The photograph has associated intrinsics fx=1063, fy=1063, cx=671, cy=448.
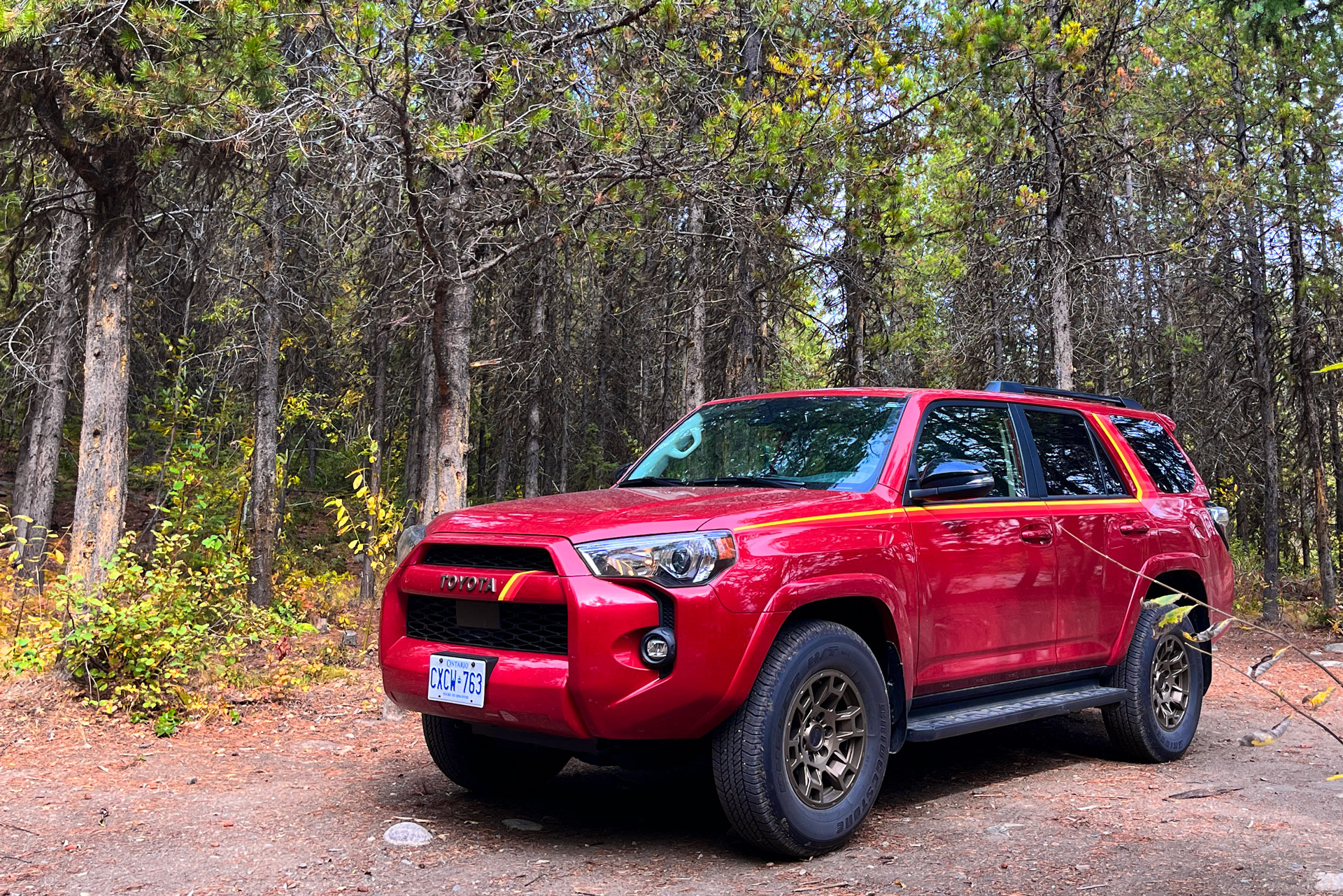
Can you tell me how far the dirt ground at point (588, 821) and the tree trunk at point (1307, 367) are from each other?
8.43 m

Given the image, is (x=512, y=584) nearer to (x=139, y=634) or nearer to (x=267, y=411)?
(x=139, y=634)

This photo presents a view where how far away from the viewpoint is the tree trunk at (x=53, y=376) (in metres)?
11.9

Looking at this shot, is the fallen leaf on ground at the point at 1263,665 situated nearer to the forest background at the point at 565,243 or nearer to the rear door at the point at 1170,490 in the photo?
the rear door at the point at 1170,490

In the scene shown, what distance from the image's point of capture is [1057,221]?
13.0m

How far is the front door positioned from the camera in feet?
16.6

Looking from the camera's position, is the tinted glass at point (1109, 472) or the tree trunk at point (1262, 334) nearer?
the tinted glass at point (1109, 472)

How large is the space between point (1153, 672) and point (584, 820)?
363 cm

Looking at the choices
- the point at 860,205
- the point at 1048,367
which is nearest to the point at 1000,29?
the point at 860,205

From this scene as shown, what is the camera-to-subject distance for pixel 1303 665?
38.7 ft

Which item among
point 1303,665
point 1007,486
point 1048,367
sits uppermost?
point 1048,367

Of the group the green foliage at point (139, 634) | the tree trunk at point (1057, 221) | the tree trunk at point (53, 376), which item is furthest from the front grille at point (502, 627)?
the tree trunk at point (1057, 221)

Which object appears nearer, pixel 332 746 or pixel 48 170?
pixel 332 746

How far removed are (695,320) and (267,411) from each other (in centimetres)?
626

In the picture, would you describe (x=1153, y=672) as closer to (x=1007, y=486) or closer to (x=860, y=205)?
(x=1007, y=486)
